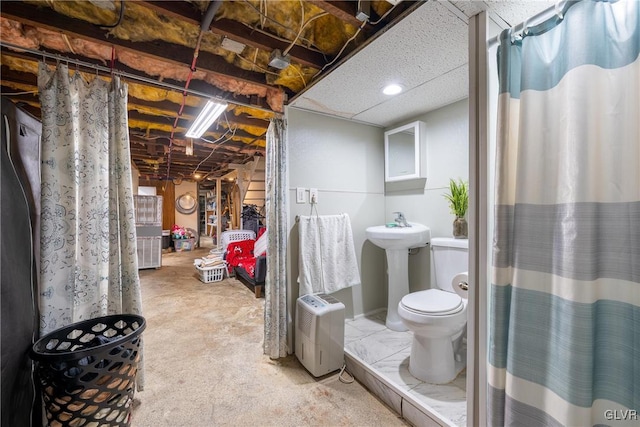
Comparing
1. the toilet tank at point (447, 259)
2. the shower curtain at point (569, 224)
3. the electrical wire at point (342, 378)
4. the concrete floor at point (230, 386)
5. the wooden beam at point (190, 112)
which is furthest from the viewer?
the wooden beam at point (190, 112)

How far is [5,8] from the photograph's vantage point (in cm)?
133

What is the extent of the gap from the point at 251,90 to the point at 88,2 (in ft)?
3.49

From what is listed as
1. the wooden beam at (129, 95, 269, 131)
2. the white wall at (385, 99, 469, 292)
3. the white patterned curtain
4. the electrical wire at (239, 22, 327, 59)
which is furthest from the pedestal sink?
the wooden beam at (129, 95, 269, 131)

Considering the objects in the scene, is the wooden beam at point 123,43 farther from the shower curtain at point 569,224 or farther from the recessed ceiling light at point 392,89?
the shower curtain at point 569,224

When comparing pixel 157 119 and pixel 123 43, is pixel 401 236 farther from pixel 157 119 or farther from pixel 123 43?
pixel 157 119

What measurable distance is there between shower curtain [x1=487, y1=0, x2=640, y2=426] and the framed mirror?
4.53 ft

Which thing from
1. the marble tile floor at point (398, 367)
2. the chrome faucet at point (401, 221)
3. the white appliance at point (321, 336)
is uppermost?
the chrome faucet at point (401, 221)

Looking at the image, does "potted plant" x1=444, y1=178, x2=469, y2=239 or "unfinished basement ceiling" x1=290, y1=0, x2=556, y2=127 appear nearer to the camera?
"unfinished basement ceiling" x1=290, y1=0, x2=556, y2=127

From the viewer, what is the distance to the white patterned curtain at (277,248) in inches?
82.0

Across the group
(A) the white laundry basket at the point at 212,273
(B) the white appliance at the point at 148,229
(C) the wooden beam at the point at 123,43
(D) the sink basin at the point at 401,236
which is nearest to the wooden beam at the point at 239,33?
(C) the wooden beam at the point at 123,43

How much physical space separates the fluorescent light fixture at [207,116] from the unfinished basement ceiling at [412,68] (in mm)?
700

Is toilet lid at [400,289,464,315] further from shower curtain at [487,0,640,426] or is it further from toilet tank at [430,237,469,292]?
shower curtain at [487,0,640,426]

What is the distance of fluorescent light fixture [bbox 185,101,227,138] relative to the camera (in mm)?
2302

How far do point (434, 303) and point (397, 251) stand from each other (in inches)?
27.2
